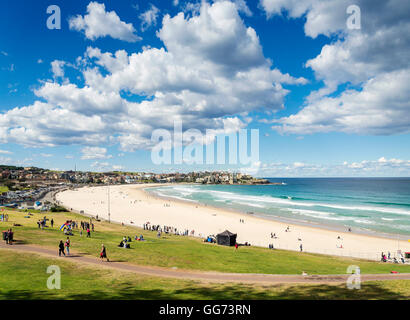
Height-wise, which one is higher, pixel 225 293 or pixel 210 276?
pixel 225 293

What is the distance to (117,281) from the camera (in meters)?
12.8

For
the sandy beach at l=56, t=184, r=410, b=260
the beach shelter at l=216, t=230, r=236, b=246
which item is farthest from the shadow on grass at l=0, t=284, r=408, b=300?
the sandy beach at l=56, t=184, r=410, b=260

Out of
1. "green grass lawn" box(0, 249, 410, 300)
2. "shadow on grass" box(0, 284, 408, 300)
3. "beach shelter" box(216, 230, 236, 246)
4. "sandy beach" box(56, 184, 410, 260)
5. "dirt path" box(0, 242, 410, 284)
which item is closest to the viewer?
"shadow on grass" box(0, 284, 408, 300)

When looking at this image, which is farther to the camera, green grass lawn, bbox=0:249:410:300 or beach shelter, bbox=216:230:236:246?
beach shelter, bbox=216:230:236:246

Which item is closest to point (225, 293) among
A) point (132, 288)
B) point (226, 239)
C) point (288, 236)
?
point (132, 288)

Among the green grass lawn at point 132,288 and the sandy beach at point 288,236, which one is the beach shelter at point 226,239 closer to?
the sandy beach at point 288,236

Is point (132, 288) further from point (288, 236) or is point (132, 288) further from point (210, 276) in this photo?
point (288, 236)

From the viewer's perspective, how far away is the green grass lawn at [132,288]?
10713mm

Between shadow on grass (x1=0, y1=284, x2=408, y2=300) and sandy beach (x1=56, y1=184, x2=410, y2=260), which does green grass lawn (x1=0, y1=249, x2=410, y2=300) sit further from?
sandy beach (x1=56, y1=184, x2=410, y2=260)

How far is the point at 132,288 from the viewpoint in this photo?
11898mm

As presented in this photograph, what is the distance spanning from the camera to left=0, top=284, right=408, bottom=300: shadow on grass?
10.3 meters

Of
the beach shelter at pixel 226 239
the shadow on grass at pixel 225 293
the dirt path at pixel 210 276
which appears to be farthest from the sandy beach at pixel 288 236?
the shadow on grass at pixel 225 293

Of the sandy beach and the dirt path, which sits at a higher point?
the dirt path

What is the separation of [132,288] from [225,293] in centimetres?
441
